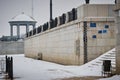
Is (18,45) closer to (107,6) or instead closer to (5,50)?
(5,50)

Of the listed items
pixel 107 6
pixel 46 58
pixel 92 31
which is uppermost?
pixel 107 6

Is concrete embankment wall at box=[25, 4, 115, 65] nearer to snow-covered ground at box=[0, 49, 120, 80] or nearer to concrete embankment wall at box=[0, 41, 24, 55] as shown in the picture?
snow-covered ground at box=[0, 49, 120, 80]

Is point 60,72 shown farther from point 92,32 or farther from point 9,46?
point 9,46

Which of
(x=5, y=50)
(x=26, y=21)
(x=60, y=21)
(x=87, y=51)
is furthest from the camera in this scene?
(x=26, y=21)

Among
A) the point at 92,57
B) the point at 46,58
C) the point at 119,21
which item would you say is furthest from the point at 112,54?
the point at 46,58

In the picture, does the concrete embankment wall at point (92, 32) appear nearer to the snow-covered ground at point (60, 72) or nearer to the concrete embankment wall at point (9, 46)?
the snow-covered ground at point (60, 72)

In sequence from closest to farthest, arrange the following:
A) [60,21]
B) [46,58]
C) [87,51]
A: [87,51], [60,21], [46,58]

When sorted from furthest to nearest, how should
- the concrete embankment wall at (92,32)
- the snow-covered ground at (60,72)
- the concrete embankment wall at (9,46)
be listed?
1. the concrete embankment wall at (9,46)
2. the concrete embankment wall at (92,32)
3. the snow-covered ground at (60,72)

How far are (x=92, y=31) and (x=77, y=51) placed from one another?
7.47 feet

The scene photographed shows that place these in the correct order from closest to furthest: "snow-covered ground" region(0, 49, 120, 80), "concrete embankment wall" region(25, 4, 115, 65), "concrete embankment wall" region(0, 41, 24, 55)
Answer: "snow-covered ground" region(0, 49, 120, 80)
"concrete embankment wall" region(25, 4, 115, 65)
"concrete embankment wall" region(0, 41, 24, 55)

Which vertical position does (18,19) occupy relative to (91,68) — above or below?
above

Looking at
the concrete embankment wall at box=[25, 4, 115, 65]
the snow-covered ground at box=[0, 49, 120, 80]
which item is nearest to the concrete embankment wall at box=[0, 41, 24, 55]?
the concrete embankment wall at box=[25, 4, 115, 65]

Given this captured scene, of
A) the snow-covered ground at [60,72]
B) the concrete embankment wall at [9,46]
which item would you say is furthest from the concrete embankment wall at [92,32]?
the concrete embankment wall at [9,46]

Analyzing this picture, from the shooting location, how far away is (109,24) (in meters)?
26.0
